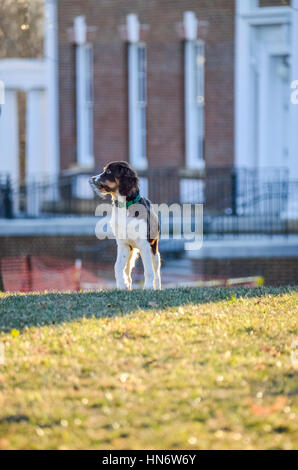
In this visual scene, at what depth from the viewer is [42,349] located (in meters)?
5.83

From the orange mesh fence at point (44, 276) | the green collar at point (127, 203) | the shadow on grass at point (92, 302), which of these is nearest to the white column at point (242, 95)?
the orange mesh fence at point (44, 276)

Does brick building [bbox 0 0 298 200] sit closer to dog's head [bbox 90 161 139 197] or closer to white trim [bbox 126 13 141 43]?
white trim [bbox 126 13 141 43]

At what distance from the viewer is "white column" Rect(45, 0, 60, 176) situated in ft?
68.0

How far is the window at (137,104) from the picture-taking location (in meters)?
20.1

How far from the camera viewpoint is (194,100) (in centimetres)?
1939

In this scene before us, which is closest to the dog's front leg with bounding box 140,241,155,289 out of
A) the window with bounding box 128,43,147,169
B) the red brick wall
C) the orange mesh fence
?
the orange mesh fence

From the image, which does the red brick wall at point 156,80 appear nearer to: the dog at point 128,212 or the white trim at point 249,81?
the white trim at point 249,81

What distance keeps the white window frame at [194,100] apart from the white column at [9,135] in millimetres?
6132

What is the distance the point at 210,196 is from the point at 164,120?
2.35 metres

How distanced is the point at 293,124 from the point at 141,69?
6.26m

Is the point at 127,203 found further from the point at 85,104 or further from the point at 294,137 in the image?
the point at 85,104

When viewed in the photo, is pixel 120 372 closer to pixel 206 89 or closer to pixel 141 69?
pixel 206 89

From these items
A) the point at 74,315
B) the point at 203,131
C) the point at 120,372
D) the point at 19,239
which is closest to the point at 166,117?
the point at 203,131

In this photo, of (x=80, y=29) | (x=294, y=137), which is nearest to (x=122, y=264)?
(x=294, y=137)
